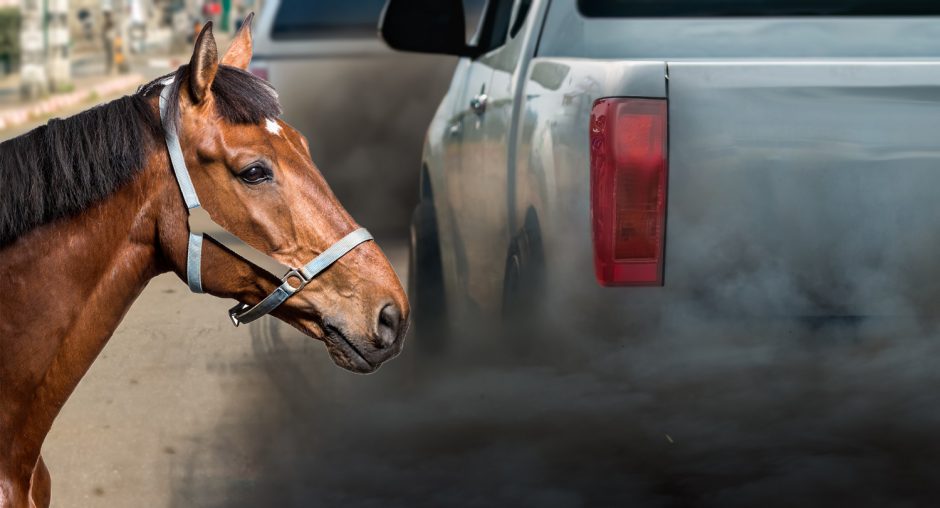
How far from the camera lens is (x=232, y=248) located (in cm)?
317

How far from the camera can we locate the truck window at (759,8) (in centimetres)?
370

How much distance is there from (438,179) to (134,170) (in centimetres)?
315

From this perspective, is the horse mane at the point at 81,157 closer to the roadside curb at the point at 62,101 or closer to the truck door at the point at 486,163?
the truck door at the point at 486,163

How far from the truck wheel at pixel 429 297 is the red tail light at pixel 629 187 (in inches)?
108

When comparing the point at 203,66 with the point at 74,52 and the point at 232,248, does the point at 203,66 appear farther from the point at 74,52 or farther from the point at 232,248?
the point at 74,52

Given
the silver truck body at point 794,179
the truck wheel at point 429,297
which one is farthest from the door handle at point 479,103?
the silver truck body at point 794,179

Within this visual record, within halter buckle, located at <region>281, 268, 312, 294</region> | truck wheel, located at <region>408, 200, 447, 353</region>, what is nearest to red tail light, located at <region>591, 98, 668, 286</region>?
halter buckle, located at <region>281, 268, 312, 294</region>

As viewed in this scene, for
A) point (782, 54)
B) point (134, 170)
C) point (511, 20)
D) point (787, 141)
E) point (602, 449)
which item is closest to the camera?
point (134, 170)

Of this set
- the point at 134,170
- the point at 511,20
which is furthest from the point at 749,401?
the point at 511,20

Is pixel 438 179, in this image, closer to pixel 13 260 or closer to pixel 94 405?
pixel 94 405

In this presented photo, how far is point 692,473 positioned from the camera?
368cm

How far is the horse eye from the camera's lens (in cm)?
298

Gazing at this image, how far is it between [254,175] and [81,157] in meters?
0.35

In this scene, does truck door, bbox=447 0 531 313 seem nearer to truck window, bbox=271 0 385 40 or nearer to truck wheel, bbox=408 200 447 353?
truck wheel, bbox=408 200 447 353
